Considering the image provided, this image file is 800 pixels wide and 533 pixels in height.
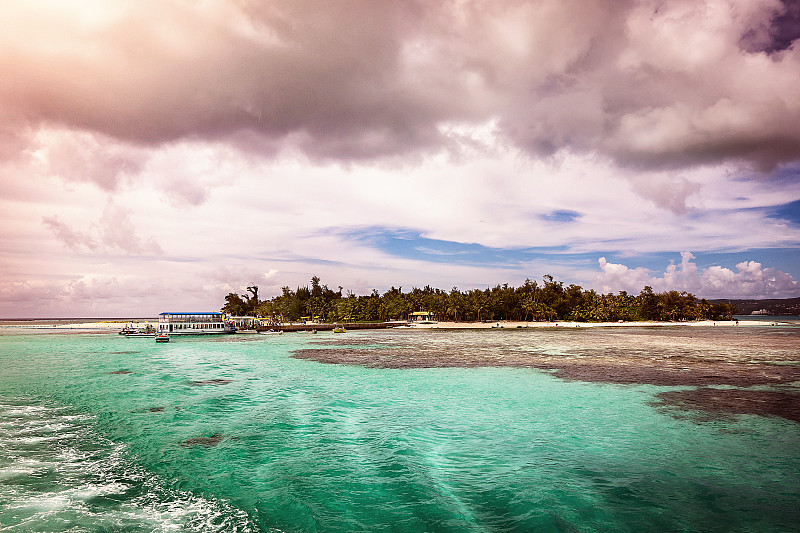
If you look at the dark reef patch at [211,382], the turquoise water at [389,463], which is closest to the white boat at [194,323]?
the dark reef patch at [211,382]

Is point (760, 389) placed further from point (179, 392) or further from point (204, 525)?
point (179, 392)

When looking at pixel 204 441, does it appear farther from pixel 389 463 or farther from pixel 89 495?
pixel 389 463

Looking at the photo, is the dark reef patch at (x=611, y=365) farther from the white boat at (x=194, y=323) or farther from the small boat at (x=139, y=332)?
the small boat at (x=139, y=332)

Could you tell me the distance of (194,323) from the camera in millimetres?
112188

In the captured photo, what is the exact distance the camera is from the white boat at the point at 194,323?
107375mm

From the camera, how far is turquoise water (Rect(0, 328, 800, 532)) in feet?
38.9

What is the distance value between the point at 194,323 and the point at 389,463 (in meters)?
110

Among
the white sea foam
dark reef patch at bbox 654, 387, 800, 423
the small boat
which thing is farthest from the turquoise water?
the small boat

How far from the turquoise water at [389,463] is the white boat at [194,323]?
82696 mm

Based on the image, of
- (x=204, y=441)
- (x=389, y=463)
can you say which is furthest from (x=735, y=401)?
(x=204, y=441)

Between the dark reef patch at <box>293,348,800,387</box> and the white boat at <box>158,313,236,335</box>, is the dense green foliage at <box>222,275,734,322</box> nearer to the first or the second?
the white boat at <box>158,313,236,335</box>

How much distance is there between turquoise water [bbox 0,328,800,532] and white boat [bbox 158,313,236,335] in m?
82.7

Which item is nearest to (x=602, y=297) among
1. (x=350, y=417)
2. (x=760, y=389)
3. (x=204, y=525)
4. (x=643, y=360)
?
(x=643, y=360)

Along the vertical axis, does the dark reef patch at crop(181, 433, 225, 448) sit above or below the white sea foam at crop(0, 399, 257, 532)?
below
